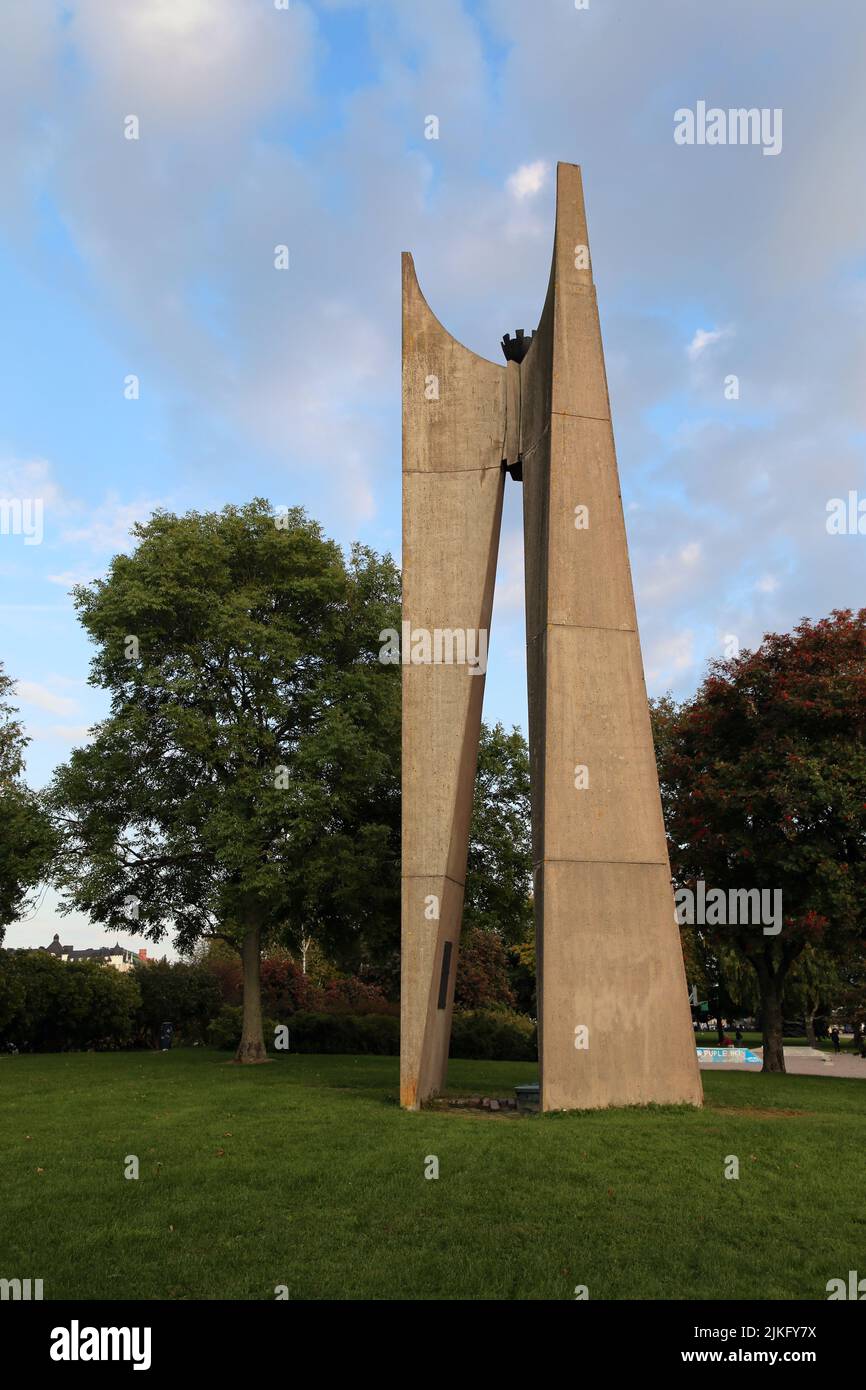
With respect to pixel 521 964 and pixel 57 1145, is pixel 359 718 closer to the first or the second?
pixel 57 1145

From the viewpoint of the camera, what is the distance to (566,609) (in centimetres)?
1412

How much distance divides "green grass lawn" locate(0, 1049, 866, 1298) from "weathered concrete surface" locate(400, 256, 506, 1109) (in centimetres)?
206

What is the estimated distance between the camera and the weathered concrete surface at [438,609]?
14.2 m

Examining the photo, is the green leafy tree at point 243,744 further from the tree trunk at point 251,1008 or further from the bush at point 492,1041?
the bush at point 492,1041

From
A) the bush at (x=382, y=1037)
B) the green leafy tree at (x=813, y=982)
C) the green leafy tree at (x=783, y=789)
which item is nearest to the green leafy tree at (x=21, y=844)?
the bush at (x=382, y=1037)

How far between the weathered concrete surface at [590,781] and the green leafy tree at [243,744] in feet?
25.1

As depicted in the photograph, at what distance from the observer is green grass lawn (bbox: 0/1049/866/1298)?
665 cm

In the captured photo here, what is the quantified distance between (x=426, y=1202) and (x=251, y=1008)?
1692 centimetres

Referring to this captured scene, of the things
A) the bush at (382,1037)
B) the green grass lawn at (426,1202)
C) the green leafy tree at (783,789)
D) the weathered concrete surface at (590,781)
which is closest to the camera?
the green grass lawn at (426,1202)

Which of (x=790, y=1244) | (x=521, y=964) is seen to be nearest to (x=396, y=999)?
(x=521, y=964)

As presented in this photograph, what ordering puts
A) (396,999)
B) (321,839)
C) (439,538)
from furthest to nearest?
(396,999) < (321,839) < (439,538)

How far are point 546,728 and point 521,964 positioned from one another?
30856mm

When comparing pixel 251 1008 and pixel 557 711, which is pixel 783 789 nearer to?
pixel 557 711

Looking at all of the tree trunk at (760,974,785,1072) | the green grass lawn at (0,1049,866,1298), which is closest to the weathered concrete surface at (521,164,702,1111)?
the green grass lawn at (0,1049,866,1298)
